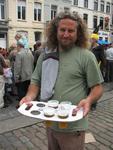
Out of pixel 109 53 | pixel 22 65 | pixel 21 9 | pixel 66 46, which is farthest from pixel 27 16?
pixel 66 46

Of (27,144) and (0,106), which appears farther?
(0,106)

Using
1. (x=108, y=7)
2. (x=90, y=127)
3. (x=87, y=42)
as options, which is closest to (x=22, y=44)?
(x=90, y=127)

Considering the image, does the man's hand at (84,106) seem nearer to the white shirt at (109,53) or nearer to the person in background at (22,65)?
the person in background at (22,65)

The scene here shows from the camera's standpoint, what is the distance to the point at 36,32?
29312 millimetres

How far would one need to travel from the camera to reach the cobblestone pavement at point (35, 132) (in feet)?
13.3

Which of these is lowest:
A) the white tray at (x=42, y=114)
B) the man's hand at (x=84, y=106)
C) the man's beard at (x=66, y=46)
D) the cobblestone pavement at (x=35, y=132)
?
the cobblestone pavement at (x=35, y=132)

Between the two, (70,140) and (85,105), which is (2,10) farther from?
(85,105)

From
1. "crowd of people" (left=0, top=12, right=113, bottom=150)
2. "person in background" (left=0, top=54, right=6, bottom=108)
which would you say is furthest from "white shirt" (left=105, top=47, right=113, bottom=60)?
"crowd of people" (left=0, top=12, right=113, bottom=150)

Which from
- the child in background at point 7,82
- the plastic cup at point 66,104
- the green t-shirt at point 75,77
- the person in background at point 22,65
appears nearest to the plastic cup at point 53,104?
the plastic cup at point 66,104

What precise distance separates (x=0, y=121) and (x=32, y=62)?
192cm

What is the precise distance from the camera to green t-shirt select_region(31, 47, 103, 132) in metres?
2.20

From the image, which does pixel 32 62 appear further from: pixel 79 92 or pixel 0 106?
pixel 79 92

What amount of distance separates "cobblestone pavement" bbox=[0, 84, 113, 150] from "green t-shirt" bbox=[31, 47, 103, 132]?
6.31 feet

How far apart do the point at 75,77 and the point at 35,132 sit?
261 cm
